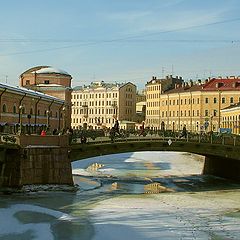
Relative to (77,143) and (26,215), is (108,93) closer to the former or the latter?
(77,143)

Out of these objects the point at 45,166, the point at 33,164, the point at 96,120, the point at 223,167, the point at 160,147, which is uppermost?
the point at 96,120

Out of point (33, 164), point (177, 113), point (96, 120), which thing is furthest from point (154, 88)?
point (33, 164)

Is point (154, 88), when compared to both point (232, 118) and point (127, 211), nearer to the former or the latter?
point (232, 118)

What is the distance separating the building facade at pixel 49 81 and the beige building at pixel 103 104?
7222cm

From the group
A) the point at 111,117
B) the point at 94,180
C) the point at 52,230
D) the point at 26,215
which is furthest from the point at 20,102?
the point at 111,117

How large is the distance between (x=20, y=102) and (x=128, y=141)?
15387 mm

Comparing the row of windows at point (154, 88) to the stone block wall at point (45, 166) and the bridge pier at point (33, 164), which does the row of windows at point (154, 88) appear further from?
the bridge pier at point (33, 164)

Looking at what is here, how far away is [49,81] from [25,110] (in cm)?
3087

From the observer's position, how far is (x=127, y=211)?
34.2 m

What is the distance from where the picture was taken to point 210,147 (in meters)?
51.7

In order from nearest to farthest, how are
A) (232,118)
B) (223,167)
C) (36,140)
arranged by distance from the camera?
(36,140)
(223,167)
(232,118)

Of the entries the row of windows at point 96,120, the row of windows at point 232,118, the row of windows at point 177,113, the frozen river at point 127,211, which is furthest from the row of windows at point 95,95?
the frozen river at point 127,211

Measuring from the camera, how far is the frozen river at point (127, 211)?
27891 millimetres

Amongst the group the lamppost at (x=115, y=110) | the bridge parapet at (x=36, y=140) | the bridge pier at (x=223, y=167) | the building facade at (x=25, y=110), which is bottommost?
the bridge pier at (x=223, y=167)
